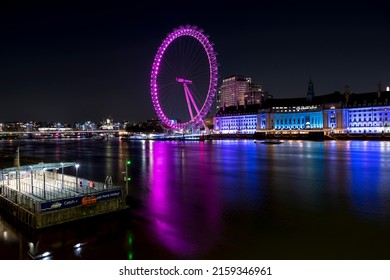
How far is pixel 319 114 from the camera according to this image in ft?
311

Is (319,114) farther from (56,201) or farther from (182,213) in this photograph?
(56,201)

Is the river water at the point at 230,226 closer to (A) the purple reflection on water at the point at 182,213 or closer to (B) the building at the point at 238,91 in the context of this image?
(A) the purple reflection on water at the point at 182,213

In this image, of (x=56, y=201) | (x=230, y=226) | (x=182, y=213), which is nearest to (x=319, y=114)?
(x=182, y=213)

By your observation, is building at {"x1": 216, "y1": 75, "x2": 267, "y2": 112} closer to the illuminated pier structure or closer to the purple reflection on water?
the illuminated pier structure

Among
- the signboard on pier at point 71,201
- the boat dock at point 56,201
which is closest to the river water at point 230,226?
the boat dock at point 56,201

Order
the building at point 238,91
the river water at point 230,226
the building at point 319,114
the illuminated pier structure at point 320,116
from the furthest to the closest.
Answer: the building at point 238,91
the building at point 319,114
the illuminated pier structure at point 320,116
the river water at point 230,226

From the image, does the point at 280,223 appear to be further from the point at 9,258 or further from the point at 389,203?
the point at 9,258

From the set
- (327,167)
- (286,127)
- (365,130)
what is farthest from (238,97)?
(327,167)

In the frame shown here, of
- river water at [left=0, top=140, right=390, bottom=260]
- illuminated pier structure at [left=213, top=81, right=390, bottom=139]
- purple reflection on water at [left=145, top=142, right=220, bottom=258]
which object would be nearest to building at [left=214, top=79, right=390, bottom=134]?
illuminated pier structure at [left=213, top=81, right=390, bottom=139]

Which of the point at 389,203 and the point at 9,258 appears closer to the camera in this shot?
the point at 9,258

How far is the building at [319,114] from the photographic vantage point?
8294cm

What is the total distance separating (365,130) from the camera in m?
83.3

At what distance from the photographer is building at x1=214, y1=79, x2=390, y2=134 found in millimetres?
82938
